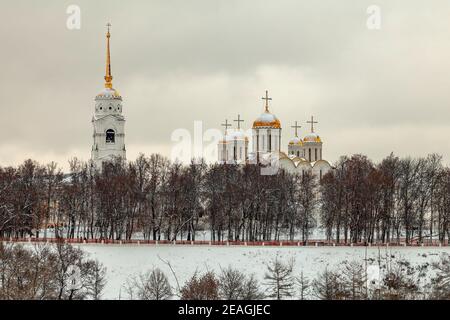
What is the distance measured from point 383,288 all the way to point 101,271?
1381 centimetres

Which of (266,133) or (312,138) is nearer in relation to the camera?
(266,133)

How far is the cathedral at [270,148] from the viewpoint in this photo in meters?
93.6

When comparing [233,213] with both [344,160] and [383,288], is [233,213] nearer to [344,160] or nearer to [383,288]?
[344,160]

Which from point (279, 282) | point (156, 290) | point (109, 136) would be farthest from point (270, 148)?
point (156, 290)

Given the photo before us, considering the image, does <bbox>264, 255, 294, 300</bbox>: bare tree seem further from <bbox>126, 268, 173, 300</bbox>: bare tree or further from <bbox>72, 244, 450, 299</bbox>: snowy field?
<bbox>126, 268, 173, 300</bbox>: bare tree

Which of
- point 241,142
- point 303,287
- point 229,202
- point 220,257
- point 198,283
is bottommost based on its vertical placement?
point 303,287

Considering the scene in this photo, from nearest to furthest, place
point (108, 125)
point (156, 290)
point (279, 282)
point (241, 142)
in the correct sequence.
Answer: point (156, 290) → point (279, 282) → point (241, 142) → point (108, 125)

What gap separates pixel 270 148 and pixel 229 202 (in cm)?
3149

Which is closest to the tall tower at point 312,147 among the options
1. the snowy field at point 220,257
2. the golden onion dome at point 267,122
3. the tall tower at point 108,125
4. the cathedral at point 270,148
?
the cathedral at point 270,148

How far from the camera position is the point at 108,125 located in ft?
364

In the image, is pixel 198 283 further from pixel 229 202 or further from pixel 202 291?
pixel 229 202

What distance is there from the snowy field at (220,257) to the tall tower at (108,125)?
176 feet

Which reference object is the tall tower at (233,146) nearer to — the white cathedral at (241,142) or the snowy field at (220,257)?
the white cathedral at (241,142)

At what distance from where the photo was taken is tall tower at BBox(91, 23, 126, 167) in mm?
110062
